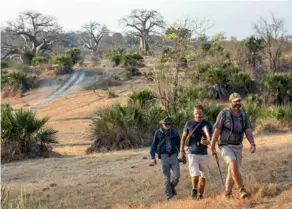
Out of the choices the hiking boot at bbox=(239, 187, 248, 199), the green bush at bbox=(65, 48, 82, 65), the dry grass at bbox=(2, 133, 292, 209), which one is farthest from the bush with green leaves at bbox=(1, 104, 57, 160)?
the green bush at bbox=(65, 48, 82, 65)

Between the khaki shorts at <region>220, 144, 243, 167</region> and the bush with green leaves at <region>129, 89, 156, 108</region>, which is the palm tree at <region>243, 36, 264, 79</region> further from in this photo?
the khaki shorts at <region>220, 144, 243, 167</region>

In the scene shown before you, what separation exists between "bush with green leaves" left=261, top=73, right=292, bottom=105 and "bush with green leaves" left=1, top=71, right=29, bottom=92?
2169 cm

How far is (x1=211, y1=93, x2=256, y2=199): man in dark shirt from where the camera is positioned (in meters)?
6.46

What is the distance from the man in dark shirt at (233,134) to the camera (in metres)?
6.46

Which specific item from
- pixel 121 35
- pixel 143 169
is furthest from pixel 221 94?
pixel 121 35

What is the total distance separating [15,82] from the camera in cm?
3791

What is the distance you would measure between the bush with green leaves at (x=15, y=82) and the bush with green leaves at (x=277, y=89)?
2169 cm

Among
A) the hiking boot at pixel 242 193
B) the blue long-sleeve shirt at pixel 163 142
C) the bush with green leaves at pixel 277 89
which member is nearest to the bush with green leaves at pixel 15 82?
the bush with green leaves at pixel 277 89

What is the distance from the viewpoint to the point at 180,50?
20.3m

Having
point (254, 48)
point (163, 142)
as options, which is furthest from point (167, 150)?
point (254, 48)

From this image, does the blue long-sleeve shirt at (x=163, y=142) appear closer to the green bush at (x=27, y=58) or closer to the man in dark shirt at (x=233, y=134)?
the man in dark shirt at (x=233, y=134)

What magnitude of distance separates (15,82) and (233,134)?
3365cm

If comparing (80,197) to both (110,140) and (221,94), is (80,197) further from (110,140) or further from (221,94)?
(221,94)

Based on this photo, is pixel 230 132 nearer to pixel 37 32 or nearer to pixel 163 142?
pixel 163 142
